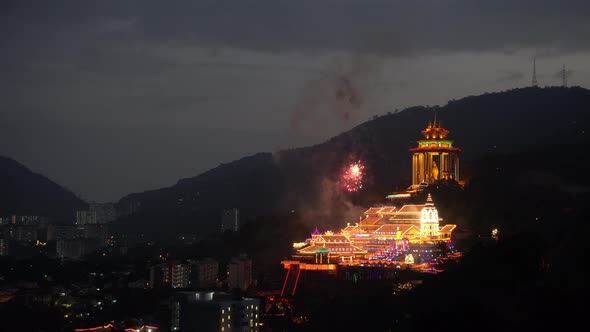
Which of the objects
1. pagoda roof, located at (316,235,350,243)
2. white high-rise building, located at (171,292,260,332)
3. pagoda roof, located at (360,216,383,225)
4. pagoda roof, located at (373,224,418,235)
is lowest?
white high-rise building, located at (171,292,260,332)

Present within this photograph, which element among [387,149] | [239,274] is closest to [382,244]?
[239,274]

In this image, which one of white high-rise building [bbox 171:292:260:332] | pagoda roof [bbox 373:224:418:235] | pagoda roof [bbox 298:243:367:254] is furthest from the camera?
pagoda roof [bbox 373:224:418:235]

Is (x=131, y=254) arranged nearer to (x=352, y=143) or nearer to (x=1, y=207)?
(x=352, y=143)

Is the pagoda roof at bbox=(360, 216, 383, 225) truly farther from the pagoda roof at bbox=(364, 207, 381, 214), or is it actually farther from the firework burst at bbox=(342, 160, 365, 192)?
the firework burst at bbox=(342, 160, 365, 192)

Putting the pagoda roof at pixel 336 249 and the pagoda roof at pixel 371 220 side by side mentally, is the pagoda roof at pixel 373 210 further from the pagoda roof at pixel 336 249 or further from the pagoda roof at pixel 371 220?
the pagoda roof at pixel 336 249

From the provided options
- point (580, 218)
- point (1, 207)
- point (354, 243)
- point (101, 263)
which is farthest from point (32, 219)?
point (580, 218)

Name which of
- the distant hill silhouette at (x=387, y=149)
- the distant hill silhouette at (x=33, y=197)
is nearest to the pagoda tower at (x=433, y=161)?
A: the distant hill silhouette at (x=387, y=149)

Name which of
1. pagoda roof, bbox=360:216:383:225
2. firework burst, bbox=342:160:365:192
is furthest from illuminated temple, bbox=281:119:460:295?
firework burst, bbox=342:160:365:192

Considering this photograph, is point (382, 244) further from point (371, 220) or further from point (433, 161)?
point (433, 161)
